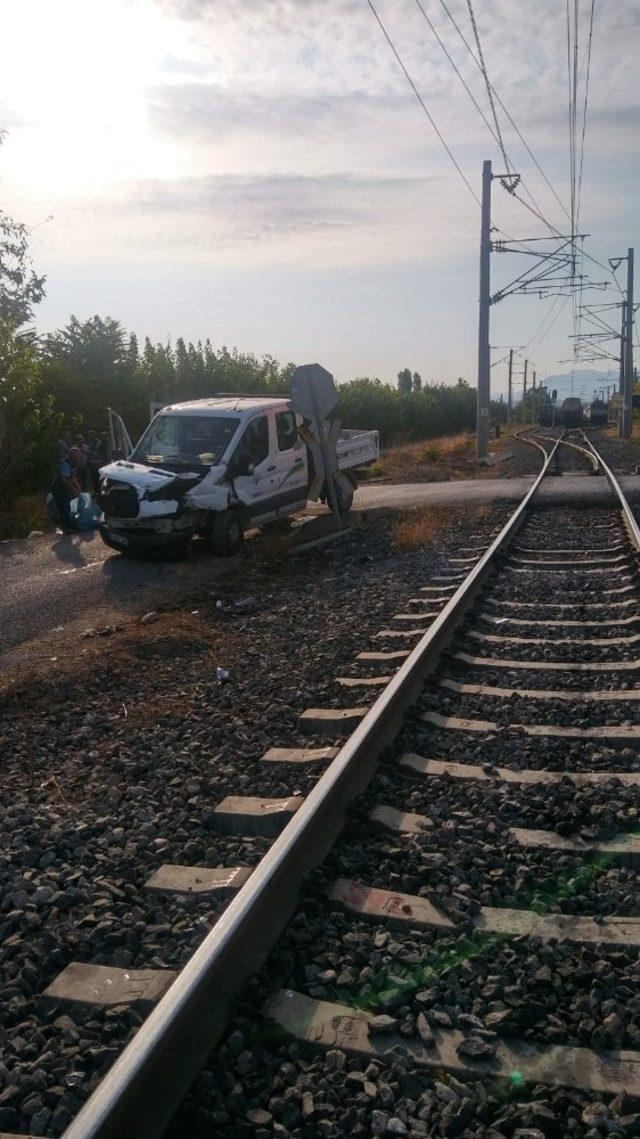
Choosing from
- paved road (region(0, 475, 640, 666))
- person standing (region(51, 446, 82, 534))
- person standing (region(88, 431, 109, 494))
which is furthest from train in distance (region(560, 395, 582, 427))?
person standing (region(51, 446, 82, 534))

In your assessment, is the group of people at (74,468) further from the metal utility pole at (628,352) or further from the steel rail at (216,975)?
the metal utility pole at (628,352)

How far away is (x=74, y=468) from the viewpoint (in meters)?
19.8

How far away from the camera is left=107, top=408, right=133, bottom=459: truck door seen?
2021cm

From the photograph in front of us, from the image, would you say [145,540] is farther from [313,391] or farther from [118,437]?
[118,437]

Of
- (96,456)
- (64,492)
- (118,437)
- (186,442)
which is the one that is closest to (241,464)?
(186,442)

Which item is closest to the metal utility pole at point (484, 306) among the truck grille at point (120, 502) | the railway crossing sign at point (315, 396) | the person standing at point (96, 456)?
the person standing at point (96, 456)

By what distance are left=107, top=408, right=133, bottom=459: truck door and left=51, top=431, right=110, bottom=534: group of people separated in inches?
14.3

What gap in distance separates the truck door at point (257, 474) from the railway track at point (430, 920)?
830cm

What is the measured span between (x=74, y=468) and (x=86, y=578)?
24.4ft

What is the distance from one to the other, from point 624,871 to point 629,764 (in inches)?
45.5

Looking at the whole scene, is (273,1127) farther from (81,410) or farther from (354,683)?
(81,410)

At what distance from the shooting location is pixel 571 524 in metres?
14.5

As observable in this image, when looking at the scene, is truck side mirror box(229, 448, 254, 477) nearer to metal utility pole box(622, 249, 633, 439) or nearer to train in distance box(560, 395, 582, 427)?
metal utility pole box(622, 249, 633, 439)

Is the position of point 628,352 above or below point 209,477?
above
